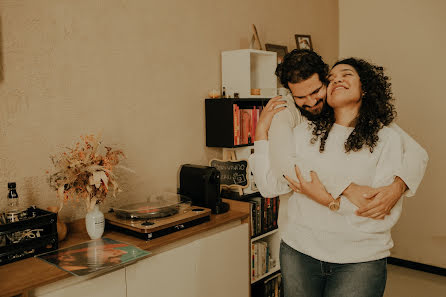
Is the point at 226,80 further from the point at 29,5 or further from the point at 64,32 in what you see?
the point at 29,5

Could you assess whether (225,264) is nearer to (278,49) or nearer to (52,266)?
(52,266)

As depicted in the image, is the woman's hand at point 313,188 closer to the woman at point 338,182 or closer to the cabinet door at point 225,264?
the woman at point 338,182

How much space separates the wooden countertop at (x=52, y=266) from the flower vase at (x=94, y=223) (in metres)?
0.07

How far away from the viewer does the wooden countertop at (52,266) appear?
1329mm

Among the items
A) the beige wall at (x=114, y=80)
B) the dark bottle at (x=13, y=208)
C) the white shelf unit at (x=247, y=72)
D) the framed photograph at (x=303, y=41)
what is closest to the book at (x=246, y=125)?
the white shelf unit at (x=247, y=72)

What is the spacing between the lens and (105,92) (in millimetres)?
2094

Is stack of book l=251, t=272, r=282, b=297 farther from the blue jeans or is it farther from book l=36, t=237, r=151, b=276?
book l=36, t=237, r=151, b=276

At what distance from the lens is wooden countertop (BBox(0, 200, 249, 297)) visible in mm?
1329

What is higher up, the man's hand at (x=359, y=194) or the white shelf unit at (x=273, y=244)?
the man's hand at (x=359, y=194)

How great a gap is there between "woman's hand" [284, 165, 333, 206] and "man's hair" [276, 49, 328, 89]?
0.38 metres

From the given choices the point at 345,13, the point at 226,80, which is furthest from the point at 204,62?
the point at 345,13

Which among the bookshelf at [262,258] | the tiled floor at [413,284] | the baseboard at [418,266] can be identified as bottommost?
the tiled floor at [413,284]

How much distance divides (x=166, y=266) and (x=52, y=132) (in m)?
0.88

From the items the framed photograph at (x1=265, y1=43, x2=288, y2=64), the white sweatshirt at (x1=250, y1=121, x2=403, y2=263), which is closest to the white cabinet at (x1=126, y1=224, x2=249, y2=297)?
the white sweatshirt at (x1=250, y1=121, x2=403, y2=263)
